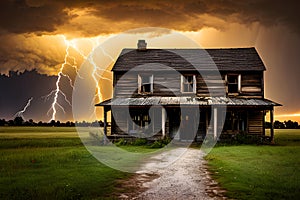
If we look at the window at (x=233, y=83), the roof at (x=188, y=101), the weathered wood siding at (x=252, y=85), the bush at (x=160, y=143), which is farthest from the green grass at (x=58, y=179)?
the weathered wood siding at (x=252, y=85)

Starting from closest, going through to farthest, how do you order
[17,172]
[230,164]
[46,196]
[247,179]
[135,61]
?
[46,196] < [247,179] < [17,172] < [230,164] < [135,61]

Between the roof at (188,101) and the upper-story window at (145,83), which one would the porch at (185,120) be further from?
the upper-story window at (145,83)

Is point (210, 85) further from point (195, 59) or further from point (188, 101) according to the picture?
point (188, 101)

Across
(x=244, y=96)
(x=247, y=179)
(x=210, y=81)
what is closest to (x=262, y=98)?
(x=244, y=96)

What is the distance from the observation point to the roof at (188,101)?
26531mm

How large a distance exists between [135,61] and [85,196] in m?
23.0

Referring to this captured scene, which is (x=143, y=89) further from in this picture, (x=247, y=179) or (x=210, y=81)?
(x=247, y=179)

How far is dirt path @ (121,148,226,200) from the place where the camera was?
9156 mm

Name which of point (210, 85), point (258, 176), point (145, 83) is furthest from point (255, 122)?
point (258, 176)

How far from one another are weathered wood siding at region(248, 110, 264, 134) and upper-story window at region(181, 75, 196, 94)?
→ 17.3 ft

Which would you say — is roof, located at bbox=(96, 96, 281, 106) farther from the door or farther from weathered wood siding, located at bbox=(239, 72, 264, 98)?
the door

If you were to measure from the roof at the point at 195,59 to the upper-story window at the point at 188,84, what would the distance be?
71 cm

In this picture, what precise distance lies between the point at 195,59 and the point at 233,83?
411cm

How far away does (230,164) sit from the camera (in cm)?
1496
